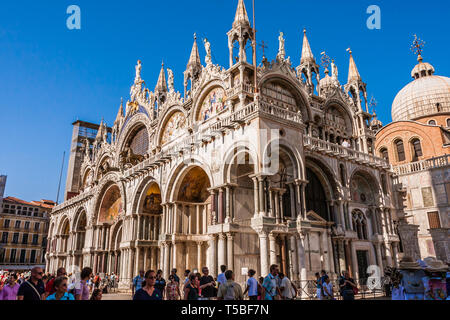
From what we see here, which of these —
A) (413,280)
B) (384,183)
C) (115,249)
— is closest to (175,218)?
(115,249)

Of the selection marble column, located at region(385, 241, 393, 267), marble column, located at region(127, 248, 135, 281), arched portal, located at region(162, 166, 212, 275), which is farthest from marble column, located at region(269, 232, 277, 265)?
marble column, located at region(127, 248, 135, 281)

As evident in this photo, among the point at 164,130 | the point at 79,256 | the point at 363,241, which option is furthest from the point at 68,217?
the point at 363,241

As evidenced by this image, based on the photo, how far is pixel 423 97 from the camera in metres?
45.1

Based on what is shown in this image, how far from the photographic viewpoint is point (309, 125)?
25.4 metres

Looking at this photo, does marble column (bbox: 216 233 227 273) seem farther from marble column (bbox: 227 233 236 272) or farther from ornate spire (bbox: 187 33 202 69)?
ornate spire (bbox: 187 33 202 69)

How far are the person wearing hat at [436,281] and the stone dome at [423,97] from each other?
4290 cm

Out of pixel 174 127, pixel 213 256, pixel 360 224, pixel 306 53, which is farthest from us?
pixel 174 127

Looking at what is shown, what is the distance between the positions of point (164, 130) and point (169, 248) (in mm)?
12206

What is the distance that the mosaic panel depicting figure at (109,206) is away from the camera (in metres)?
32.2

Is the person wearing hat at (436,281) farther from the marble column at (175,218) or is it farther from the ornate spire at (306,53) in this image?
the ornate spire at (306,53)

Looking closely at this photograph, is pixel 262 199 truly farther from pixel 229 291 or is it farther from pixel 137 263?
pixel 137 263

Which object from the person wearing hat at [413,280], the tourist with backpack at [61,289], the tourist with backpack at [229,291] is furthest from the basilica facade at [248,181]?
the tourist with backpack at [61,289]

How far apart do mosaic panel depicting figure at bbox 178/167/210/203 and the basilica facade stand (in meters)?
0.08

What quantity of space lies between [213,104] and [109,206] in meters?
15.8
